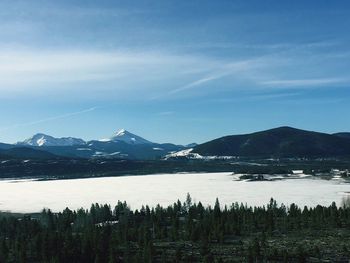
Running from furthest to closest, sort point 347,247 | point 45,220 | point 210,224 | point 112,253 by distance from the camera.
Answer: point 45,220 < point 210,224 < point 347,247 < point 112,253

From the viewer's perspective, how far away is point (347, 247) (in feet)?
393

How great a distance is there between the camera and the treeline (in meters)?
113

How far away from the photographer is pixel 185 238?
138 metres

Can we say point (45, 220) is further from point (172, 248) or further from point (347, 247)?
point (347, 247)

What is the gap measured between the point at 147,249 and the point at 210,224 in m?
41.5

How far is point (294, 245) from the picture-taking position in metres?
124

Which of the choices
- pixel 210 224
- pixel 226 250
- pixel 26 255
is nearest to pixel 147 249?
pixel 226 250

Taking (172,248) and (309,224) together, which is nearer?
(172,248)

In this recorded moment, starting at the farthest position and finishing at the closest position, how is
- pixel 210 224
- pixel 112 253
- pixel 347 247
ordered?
pixel 210 224 < pixel 347 247 < pixel 112 253

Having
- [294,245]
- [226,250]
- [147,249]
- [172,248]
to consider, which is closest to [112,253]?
[147,249]

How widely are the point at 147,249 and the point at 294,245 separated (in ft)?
125

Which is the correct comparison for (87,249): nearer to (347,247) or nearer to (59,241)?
(59,241)

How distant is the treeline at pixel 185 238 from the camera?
4446 inches

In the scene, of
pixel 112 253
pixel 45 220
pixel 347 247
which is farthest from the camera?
pixel 45 220
